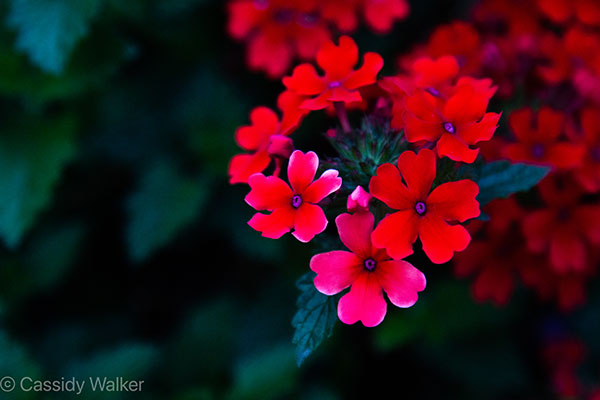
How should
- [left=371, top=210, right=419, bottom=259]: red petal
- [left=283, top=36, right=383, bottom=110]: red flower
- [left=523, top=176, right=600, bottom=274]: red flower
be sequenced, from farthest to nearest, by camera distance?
[left=523, top=176, right=600, bottom=274]: red flower → [left=283, top=36, right=383, bottom=110]: red flower → [left=371, top=210, right=419, bottom=259]: red petal

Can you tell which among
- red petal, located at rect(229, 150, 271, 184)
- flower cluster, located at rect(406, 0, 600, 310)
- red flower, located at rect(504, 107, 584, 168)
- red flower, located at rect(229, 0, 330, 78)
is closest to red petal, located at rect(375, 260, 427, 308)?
red petal, located at rect(229, 150, 271, 184)

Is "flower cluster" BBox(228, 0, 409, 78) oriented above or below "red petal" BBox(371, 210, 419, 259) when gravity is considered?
below

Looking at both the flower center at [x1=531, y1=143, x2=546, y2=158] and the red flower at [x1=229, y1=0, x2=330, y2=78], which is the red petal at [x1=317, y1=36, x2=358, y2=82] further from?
the red flower at [x1=229, y1=0, x2=330, y2=78]

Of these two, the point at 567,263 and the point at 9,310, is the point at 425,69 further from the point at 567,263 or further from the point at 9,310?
the point at 9,310

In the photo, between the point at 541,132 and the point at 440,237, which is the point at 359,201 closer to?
the point at 440,237

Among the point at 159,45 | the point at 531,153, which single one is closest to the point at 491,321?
the point at 531,153
